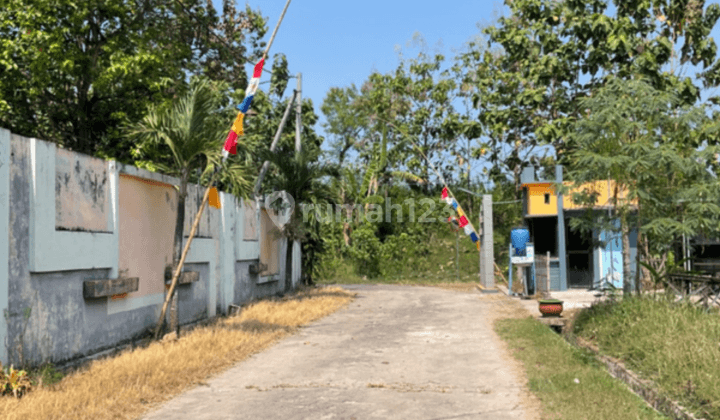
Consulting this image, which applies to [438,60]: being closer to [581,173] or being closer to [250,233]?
[250,233]

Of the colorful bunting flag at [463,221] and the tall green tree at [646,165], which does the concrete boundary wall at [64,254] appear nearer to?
the tall green tree at [646,165]

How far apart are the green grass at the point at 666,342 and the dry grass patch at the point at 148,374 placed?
557 centimetres

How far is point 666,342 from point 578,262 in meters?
17.1

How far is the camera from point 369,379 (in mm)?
8445

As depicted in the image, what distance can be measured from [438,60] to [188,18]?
51.3 feet

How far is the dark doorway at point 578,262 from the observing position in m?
24.8

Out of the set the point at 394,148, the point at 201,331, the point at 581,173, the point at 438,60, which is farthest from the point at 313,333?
the point at 438,60

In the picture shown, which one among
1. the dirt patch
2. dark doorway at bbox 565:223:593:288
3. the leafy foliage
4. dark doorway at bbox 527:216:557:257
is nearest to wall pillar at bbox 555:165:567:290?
dark doorway at bbox 565:223:593:288

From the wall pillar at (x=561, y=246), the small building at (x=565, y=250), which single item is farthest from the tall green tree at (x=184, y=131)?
the wall pillar at (x=561, y=246)

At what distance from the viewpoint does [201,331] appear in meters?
11.9

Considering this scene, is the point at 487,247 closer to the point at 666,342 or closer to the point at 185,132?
the point at 185,132

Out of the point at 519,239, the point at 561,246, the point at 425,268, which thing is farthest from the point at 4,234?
the point at 425,268

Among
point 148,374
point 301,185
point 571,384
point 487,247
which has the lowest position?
point 571,384

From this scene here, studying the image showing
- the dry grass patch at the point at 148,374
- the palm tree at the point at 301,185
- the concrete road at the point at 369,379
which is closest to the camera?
the dry grass patch at the point at 148,374
